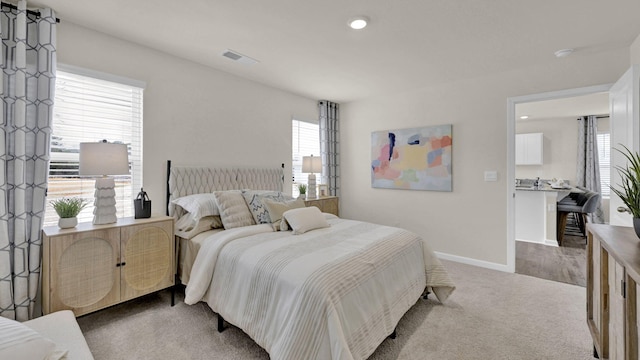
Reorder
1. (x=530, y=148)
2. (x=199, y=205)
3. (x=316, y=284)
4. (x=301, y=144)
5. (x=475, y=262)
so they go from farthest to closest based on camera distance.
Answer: (x=530, y=148)
(x=301, y=144)
(x=475, y=262)
(x=199, y=205)
(x=316, y=284)

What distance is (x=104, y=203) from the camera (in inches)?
91.3

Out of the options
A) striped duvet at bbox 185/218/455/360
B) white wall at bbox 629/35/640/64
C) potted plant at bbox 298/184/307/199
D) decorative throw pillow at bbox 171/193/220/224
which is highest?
white wall at bbox 629/35/640/64

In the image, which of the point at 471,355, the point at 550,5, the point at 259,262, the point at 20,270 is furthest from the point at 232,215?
the point at 550,5

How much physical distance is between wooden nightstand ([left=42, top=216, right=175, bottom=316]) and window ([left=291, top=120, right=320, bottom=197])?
2.30 meters

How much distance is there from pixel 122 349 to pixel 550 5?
3.97 metres

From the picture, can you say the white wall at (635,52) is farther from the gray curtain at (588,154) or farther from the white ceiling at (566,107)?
the gray curtain at (588,154)

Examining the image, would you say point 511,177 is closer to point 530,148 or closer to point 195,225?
point 195,225

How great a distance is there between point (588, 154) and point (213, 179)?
7840mm

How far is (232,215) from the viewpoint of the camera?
2.69 meters

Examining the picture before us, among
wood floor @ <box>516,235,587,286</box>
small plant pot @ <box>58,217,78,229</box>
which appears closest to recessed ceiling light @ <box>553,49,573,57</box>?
wood floor @ <box>516,235,587,286</box>

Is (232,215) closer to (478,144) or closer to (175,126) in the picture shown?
(175,126)

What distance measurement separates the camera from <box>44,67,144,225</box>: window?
236cm

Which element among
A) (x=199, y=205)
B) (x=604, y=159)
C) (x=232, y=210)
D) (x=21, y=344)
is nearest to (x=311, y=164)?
(x=232, y=210)

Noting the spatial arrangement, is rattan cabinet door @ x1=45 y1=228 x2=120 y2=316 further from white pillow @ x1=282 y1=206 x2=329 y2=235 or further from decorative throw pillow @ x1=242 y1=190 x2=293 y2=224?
white pillow @ x1=282 y1=206 x2=329 y2=235
